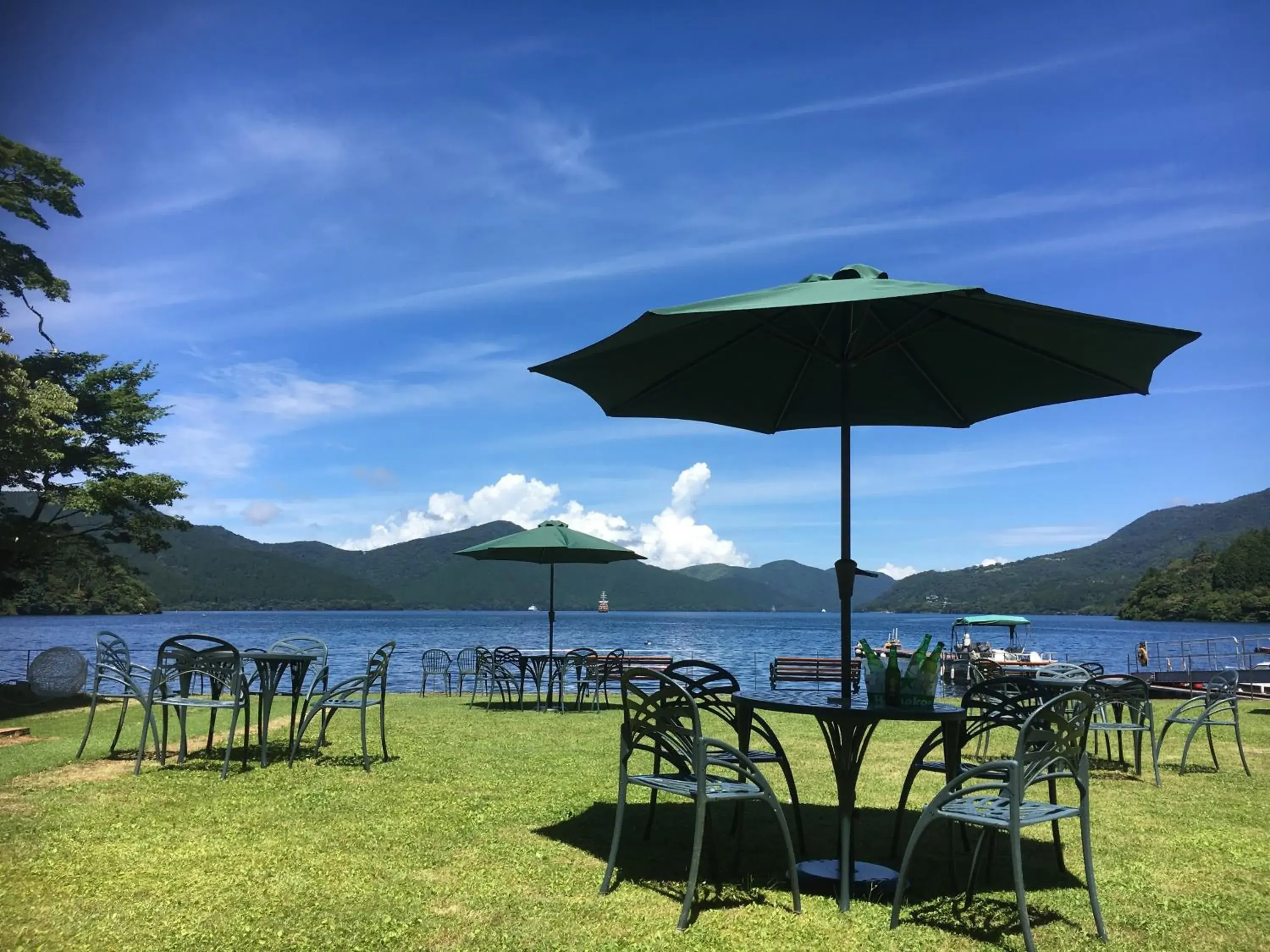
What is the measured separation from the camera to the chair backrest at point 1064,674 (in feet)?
21.8

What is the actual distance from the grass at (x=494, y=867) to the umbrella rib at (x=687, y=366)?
93.2 inches

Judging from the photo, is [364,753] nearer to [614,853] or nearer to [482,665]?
[614,853]

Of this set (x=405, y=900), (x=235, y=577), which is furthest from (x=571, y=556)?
(x=235, y=577)

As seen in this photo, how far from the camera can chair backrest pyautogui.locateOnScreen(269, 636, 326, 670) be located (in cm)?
676

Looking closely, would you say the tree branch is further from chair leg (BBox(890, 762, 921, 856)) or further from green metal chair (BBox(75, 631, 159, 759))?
chair leg (BBox(890, 762, 921, 856))

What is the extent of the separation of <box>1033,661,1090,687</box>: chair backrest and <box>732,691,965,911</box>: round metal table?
3.18m

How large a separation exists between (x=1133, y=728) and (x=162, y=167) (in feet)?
30.8

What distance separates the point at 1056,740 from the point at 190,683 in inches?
245

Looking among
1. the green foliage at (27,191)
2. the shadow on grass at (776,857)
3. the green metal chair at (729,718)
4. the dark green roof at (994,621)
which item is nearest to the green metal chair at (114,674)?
the shadow on grass at (776,857)

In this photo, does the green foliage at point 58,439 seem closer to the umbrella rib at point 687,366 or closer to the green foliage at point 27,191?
the green foliage at point 27,191

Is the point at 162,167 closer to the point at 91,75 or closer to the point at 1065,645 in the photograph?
the point at 91,75

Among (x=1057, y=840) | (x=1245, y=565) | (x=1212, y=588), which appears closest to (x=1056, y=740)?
(x=1057, y=840)

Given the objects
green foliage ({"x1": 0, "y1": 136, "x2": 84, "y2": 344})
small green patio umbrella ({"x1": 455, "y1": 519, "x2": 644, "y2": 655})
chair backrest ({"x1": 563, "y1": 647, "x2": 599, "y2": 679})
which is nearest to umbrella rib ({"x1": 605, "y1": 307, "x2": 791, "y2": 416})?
small green patio umbrella ({"x1": 455, "y1": 519, "x2": 644, "y2": 655})

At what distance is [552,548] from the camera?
11117mm
